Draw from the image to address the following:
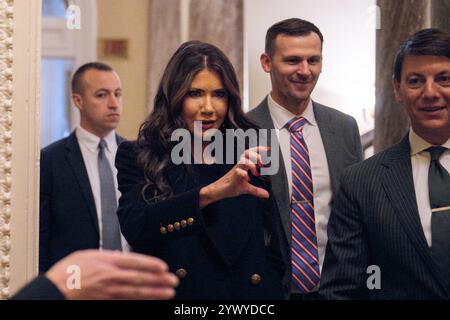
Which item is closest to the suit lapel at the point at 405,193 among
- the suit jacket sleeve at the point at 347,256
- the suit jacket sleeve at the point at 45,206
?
the suit jacket sleeve at the point at 347,256

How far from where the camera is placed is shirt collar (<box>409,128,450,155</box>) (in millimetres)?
2104

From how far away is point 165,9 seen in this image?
7.11 ft

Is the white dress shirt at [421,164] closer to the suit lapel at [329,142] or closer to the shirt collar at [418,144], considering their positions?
the shirt collar at [418,144]

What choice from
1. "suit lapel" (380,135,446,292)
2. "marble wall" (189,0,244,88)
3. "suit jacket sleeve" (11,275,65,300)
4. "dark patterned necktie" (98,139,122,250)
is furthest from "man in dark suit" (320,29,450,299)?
"suit jacket sleeve" (11,275,65,300)

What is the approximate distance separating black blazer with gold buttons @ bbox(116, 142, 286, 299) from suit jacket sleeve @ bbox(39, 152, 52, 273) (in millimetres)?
253

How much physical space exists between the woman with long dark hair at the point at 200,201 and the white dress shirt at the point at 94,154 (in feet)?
0.25

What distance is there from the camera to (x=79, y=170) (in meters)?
2.20

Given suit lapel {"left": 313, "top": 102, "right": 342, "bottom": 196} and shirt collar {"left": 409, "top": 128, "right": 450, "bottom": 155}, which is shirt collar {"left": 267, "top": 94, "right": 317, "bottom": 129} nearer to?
suit lapel {"left": 313, "top": 102, "right": 342, "bottom": 196}

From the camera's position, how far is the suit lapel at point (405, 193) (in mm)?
1978

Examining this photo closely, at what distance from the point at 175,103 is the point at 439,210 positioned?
2.69ft

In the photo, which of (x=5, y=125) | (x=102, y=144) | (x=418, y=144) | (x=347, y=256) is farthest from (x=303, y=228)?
(x=5, y=125)

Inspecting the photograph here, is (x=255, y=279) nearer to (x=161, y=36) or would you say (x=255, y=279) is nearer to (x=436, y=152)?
(x=436, y=152)
